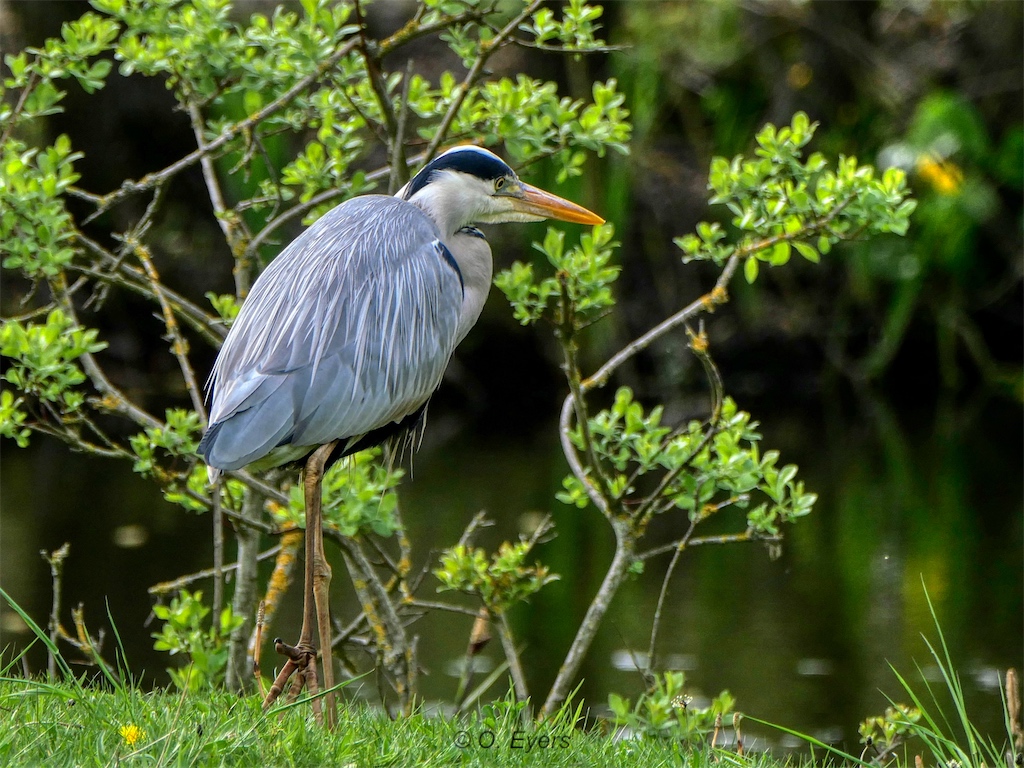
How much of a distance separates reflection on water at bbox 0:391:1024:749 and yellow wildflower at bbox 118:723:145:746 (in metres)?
2.81

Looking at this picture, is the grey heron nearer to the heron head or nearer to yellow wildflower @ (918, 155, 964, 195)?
the heron head

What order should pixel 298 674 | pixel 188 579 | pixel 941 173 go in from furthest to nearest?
pixel 941 173, pixel 188 579, pixel 298 674

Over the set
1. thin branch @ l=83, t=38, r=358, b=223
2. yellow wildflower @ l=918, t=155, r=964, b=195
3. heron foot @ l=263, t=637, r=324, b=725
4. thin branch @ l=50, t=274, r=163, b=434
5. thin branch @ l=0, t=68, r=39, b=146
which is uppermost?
thin branch @ l=0, t=68, r=39, b=146

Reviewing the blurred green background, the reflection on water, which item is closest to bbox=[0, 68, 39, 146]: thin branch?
the reflection on water

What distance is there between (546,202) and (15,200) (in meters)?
1.68

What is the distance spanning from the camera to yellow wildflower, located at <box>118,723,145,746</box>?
107 inches

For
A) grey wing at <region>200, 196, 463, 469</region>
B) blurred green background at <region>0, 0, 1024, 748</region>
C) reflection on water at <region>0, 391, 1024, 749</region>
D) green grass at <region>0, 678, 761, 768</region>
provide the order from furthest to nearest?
blurred green background at <region>0, 0, 1024, 748</region> < reflection on water at <region>0, 391, 1024, 749</region> < grey wing at <region>200, 196, 463, 469</region> < green grass at <region>0, 678, 761, 768</region>

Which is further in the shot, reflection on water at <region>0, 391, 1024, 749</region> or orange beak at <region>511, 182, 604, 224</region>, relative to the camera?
reflection on water at <region>0, 391, 1024, 749</region>

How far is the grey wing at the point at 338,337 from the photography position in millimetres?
3393

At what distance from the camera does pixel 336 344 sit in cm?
357

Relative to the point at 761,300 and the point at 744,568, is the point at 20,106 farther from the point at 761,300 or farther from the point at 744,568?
the point at 761,300

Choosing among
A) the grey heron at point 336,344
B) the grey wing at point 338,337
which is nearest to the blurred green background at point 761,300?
the grey heron at point 336,344

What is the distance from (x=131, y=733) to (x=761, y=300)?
1296cm

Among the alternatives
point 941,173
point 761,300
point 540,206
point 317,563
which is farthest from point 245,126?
point 761,300
